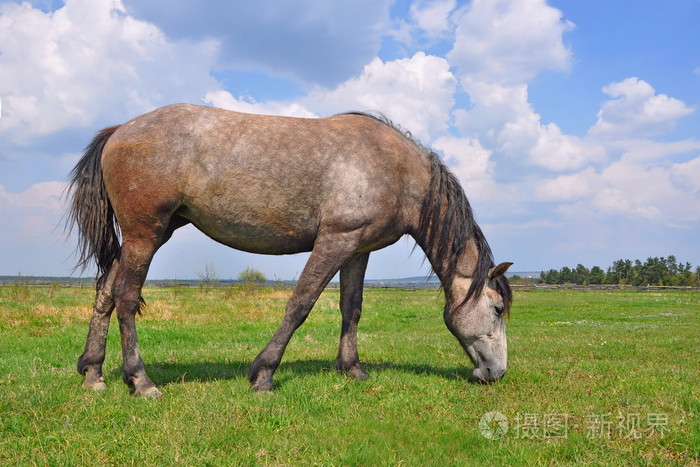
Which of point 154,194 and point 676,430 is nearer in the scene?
point 676,430

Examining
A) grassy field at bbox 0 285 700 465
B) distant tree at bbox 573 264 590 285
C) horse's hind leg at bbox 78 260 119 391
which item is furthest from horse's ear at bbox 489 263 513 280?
distant tree at bbox 573 264 590 285

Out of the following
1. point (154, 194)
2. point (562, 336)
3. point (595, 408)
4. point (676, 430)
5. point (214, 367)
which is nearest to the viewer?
point (676, 430)

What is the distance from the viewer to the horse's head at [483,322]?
6.31 metres

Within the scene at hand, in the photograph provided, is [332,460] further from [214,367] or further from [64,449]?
[214,367]

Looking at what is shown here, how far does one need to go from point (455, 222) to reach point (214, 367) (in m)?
4.02

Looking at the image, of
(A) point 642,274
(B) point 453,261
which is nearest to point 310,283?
(B) point 453,261

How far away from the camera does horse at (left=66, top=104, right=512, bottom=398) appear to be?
5.64 meters

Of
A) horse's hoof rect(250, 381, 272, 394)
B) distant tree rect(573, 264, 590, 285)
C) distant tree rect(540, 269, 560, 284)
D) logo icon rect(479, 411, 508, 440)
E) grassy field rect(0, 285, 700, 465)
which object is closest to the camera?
grassy field rect(0, 285, 700, 465)

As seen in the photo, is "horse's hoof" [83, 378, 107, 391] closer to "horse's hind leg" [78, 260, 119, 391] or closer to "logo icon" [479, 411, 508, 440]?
"horse's hind leg" [78, 260, 119, 391]

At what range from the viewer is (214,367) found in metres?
7.22

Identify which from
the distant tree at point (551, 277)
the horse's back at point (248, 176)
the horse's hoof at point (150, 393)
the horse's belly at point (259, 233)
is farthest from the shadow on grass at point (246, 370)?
the distant tree at point (551, 277)

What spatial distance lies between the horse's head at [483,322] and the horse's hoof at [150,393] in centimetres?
361

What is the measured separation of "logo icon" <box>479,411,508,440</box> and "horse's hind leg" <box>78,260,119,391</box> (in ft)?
14.4

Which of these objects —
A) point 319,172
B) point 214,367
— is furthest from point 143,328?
point 319,172
